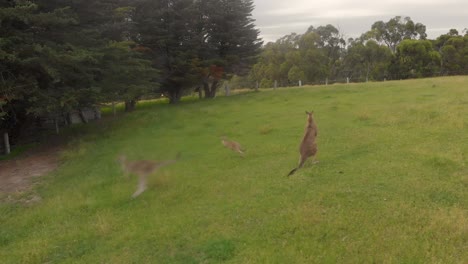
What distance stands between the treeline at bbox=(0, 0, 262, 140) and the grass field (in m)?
3.45

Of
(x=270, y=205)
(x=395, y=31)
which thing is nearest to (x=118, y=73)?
(x=270, y=205)

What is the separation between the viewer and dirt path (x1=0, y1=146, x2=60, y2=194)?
34.8 ft

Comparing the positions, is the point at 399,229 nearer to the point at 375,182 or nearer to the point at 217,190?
the point at 375,182

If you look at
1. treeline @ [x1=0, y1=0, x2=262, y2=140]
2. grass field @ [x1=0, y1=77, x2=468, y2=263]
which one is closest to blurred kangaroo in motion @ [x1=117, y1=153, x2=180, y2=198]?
grass field @ [x1=0, y1=77, x2=468, y2=263]

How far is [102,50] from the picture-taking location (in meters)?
16.9

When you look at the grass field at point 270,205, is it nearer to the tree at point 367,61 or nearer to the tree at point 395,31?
the tree at point 367,61

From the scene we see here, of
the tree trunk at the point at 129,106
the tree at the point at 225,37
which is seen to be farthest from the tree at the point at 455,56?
the tree trunk at the point at 129,106

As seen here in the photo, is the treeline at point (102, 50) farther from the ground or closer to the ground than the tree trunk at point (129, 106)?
farther from the ground

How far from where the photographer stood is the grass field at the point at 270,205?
17.9 feet

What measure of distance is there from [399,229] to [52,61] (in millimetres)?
12822

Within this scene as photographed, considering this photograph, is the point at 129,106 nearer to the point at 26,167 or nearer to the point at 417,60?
the point at 26,167

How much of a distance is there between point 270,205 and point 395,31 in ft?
201

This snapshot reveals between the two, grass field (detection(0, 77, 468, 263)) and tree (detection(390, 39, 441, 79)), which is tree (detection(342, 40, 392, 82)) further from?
grass field (detection(0, 77, 468, 263))

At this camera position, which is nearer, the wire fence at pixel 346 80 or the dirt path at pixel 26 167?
the dirt path at pixel 26 167
